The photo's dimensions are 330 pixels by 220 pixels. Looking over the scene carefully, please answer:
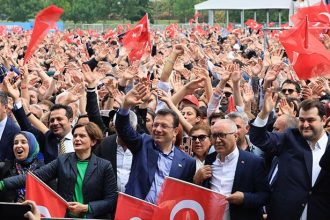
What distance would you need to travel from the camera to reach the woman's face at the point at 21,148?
8.12 meters

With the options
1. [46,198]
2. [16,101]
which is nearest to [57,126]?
[16,101]

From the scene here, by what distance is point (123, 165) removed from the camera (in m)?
8.02

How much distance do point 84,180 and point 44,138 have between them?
1591 millimetres

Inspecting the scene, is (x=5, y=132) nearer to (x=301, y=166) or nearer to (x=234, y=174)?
(x=234, y=174)

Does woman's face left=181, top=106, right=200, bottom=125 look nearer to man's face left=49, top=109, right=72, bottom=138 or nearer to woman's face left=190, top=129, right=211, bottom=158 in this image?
woman's face left=190, top=129, right=211, bottom=158

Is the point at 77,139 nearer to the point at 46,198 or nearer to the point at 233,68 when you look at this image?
the point at 46,198

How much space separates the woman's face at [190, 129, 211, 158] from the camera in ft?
26.2

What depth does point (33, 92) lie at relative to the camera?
12.5 m

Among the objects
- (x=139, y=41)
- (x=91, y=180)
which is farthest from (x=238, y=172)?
(x=139, y=41)

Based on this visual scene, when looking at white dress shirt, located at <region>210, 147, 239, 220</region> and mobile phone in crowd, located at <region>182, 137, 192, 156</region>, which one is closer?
white dress shirt, located at <region>210, 147, 239, 220</region>

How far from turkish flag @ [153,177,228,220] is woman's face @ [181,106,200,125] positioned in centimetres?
212

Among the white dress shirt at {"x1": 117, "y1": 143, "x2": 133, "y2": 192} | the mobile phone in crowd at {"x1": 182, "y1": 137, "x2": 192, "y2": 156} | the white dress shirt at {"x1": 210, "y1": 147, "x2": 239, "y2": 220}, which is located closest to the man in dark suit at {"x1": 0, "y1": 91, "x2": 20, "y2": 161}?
the white dress shirt at {"x1": 117, "y1": 143, "x2": 133, "y2": 192}

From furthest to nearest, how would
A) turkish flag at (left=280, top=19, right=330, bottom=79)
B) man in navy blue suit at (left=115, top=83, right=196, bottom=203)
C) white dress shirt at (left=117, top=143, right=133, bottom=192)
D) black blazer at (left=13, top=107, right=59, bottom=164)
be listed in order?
turkish flag at (left=280, top=19, right=330, bottom=79), black blazer at (left=13, top=107, right=59, bottom=164), white dress shirt at (left=117, top=143, right=133, bottom=192), man in navy blue suit at (left=115, top=83, right=196, bottom=203)

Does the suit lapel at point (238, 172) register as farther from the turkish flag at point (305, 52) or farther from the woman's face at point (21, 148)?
the turkish flag at point (305, 52)
